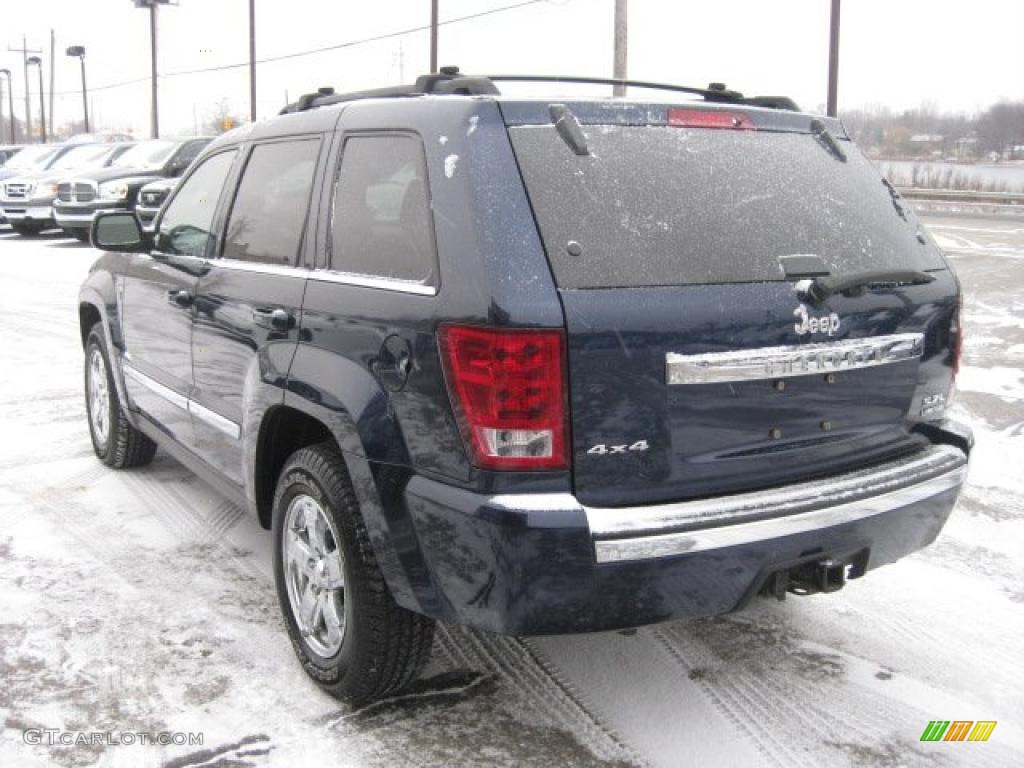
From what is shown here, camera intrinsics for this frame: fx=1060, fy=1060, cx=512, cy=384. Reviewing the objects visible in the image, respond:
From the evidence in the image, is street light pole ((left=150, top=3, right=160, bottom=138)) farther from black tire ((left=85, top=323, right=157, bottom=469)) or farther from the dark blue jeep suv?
the dark blue jeep suv

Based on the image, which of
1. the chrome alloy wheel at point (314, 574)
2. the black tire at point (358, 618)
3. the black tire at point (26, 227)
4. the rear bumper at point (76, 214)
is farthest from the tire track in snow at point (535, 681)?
the black tire at point (26, 227)

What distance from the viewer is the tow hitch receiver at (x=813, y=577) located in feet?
9.68

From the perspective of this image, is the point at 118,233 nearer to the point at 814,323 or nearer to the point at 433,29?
the point at 814,323

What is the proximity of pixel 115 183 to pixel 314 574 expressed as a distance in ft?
57.5

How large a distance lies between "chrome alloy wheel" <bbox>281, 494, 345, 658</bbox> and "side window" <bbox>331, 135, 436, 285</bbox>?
0.79 meters

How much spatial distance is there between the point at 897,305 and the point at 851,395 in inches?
12.8

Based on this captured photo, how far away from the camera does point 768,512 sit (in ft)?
9.34

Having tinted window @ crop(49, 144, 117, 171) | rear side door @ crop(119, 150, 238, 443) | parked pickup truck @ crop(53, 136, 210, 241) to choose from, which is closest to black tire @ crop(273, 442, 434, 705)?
rear side door @ crop(119, 150, 238, 443)

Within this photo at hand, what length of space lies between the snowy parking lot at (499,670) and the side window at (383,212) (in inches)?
53.8

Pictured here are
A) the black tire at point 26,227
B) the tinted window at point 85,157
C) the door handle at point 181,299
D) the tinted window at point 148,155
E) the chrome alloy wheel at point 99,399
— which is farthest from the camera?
the black tire at point 26,227

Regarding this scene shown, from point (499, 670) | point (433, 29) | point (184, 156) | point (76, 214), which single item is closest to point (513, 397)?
point (499, 670)

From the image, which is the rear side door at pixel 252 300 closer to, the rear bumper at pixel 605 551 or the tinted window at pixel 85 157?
the rear bumper at pixel 605 551

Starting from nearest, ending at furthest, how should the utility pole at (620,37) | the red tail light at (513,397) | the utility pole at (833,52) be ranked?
the red tail light at (513,397) < the utility pole at (833,52) < the utility pole at (620,37)

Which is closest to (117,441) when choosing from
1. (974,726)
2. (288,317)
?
(288,317)
